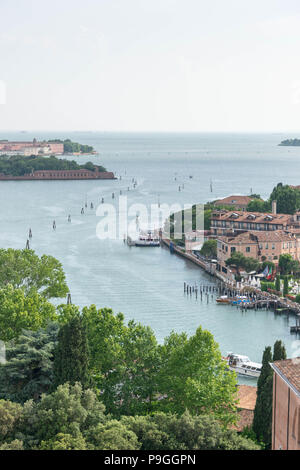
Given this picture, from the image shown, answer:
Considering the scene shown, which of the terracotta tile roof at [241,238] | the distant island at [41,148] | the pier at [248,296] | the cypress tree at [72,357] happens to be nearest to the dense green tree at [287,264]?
the terracotta tile roof at [241,238]

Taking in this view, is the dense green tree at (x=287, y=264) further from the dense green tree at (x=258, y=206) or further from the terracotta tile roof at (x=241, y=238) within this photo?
the dense green tree at (x=258, y=206)

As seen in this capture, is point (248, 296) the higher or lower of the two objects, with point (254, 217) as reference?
lower

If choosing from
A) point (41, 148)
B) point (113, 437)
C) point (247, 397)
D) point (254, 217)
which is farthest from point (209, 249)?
point (41, 148)

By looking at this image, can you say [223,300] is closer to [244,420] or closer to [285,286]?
[285,286]

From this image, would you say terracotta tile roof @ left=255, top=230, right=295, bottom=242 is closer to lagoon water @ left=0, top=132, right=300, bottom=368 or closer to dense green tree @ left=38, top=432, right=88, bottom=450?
lagoon water @ left=0, top=132, right=300, bottom=368

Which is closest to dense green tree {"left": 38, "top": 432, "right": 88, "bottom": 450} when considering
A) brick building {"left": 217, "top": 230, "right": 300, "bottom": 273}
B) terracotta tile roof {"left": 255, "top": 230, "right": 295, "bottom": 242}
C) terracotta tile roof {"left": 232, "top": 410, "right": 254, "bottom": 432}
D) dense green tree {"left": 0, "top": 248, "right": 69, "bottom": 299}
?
terracotta tile roof {"left": 232, "top": 410, "right": 254, "bottom": 432}
